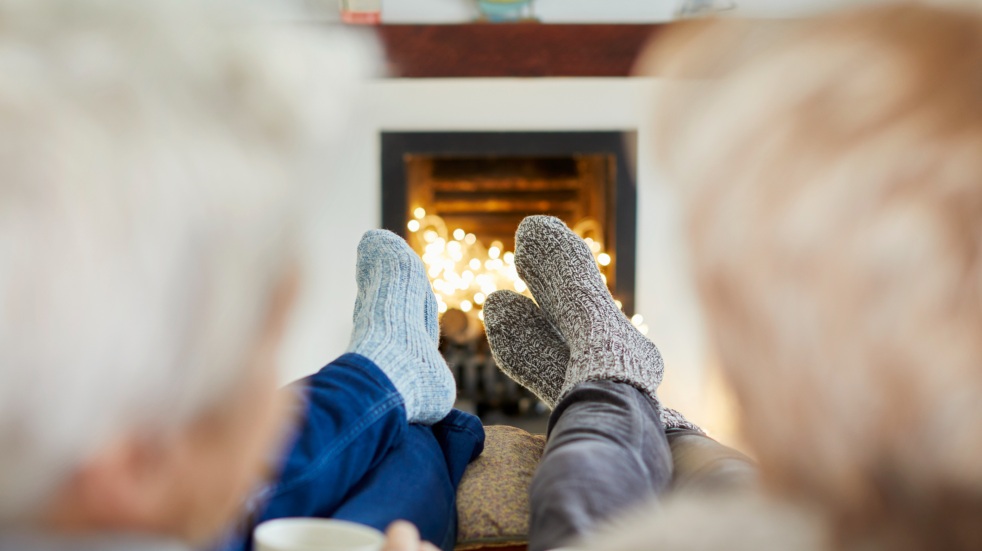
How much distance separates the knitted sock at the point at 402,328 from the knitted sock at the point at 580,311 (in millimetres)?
128

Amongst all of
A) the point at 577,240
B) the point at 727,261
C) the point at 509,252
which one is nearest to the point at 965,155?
the point at 727,261

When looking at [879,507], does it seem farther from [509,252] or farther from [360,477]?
[509,252]

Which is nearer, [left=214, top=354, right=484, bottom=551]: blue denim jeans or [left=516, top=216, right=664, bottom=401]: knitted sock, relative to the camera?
[left=214, top=354, right=484, bottom=551]: blue denim jeans

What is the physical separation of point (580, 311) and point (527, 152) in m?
1.35

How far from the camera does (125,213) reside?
0.27 meters

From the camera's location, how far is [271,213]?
0.29m

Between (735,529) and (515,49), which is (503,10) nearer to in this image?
(515,49)

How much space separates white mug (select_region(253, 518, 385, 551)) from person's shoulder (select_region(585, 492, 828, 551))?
0.52 ft

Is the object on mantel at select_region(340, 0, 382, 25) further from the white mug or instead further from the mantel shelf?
the white mug

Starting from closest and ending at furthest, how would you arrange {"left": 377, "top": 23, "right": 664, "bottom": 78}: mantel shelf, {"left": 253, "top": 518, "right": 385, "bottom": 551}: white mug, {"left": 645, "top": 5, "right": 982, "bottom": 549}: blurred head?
{"left": 645, "top": 5, "right": 982, "bottom": 549}: blurred head < {"left": 253, "top": 518, "right": 385, "bottom": 551}: white mug < {"left": 377, "top": 23, "right": 664, "bottom": 78}: mantel shelf

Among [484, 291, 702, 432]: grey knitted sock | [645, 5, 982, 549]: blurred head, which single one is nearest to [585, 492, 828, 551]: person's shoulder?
[645, 5, 982, 549]: blurred head

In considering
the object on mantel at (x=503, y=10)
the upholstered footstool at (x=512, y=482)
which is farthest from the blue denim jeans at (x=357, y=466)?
the object on mantel at (x=503, y=10)

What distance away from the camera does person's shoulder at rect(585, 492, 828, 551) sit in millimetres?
266

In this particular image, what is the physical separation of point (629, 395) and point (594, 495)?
0.24 metres
